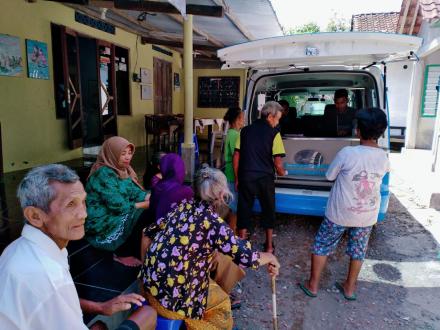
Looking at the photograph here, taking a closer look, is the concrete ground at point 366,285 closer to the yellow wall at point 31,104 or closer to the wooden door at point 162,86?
the yellow wall at point 31,104

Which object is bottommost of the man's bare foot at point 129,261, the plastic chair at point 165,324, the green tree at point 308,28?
the man's bare foot at point 129,261

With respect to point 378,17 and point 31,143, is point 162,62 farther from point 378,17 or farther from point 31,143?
point 378,17

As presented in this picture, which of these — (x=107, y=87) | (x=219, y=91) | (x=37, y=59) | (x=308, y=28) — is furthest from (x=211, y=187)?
(x=308, y=28)

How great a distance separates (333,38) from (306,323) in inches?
103

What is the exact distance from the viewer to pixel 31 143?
20.0 ft

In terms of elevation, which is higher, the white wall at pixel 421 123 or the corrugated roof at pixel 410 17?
the corrugated roof at pixel 410 17

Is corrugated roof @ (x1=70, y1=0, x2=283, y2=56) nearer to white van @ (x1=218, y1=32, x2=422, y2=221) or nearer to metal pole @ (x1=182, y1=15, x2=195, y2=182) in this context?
metal pole @ (x1=182, y1=15, x2=195, y2=182)

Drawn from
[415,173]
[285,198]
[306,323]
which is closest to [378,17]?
[415,173]

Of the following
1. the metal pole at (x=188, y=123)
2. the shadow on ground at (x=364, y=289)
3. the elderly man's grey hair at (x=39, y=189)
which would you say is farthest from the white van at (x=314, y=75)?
the elderly man's grey hair at (x=39, y=189)

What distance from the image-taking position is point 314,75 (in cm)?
470

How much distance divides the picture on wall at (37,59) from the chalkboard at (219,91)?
7132 millimetres

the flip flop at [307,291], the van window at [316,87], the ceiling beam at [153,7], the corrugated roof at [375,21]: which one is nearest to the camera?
the flip flop at [307,291]

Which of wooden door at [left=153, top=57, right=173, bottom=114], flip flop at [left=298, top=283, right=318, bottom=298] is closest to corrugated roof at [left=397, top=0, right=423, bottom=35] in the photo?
wooden door at [left=153, top=57, right=173, bottom=114]

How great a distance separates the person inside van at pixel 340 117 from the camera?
16.1 feet
